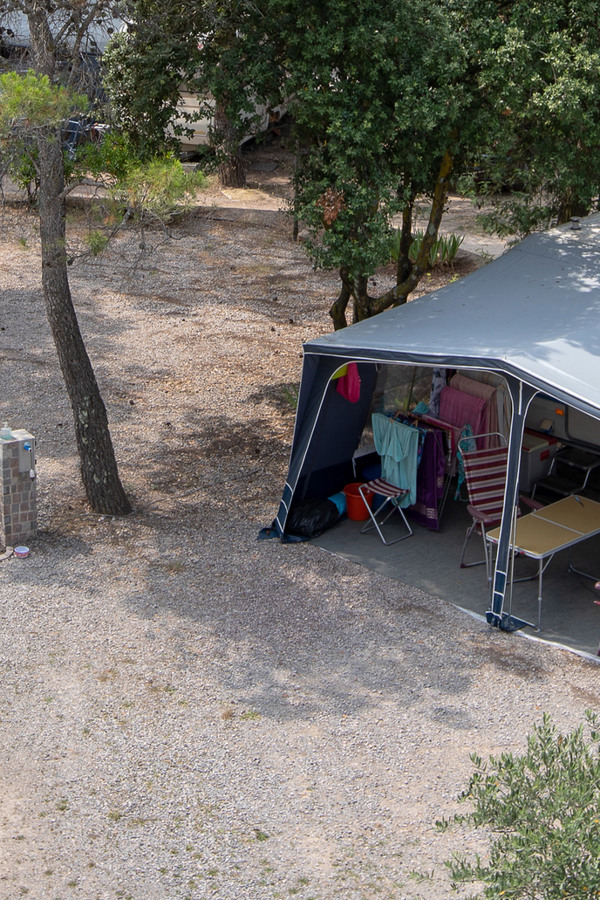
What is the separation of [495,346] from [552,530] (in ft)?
3.98

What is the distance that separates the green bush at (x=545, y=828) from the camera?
2424 millimetres

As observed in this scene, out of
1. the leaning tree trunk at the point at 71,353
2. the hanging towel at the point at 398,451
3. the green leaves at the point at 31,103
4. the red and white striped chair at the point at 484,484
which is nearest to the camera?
the green leaves at the point at 31,103

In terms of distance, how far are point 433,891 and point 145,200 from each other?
13.1 feet

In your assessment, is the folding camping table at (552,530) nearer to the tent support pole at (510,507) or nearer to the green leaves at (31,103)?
the tent support pole at (510,507)

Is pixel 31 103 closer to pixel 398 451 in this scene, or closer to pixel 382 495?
pixel 398 451

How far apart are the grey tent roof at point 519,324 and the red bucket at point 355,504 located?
3.92 ft

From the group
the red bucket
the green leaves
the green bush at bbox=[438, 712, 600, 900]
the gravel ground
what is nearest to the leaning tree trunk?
the gravel ground

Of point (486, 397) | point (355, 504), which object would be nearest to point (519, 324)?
point (486, 397)

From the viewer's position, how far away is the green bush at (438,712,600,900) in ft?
7.95

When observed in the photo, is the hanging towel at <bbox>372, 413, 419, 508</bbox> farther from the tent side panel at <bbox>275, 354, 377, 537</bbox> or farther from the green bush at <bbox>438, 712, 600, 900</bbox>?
the green bush at <bbox>438, 712, 600, 900</bbox>

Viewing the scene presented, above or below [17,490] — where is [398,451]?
above

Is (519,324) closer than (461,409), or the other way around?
(519,324)

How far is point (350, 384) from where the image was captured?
6.76 m

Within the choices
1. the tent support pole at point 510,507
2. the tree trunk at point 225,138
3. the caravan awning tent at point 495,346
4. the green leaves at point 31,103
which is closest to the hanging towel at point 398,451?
the caravan awning tent at point 495,346
